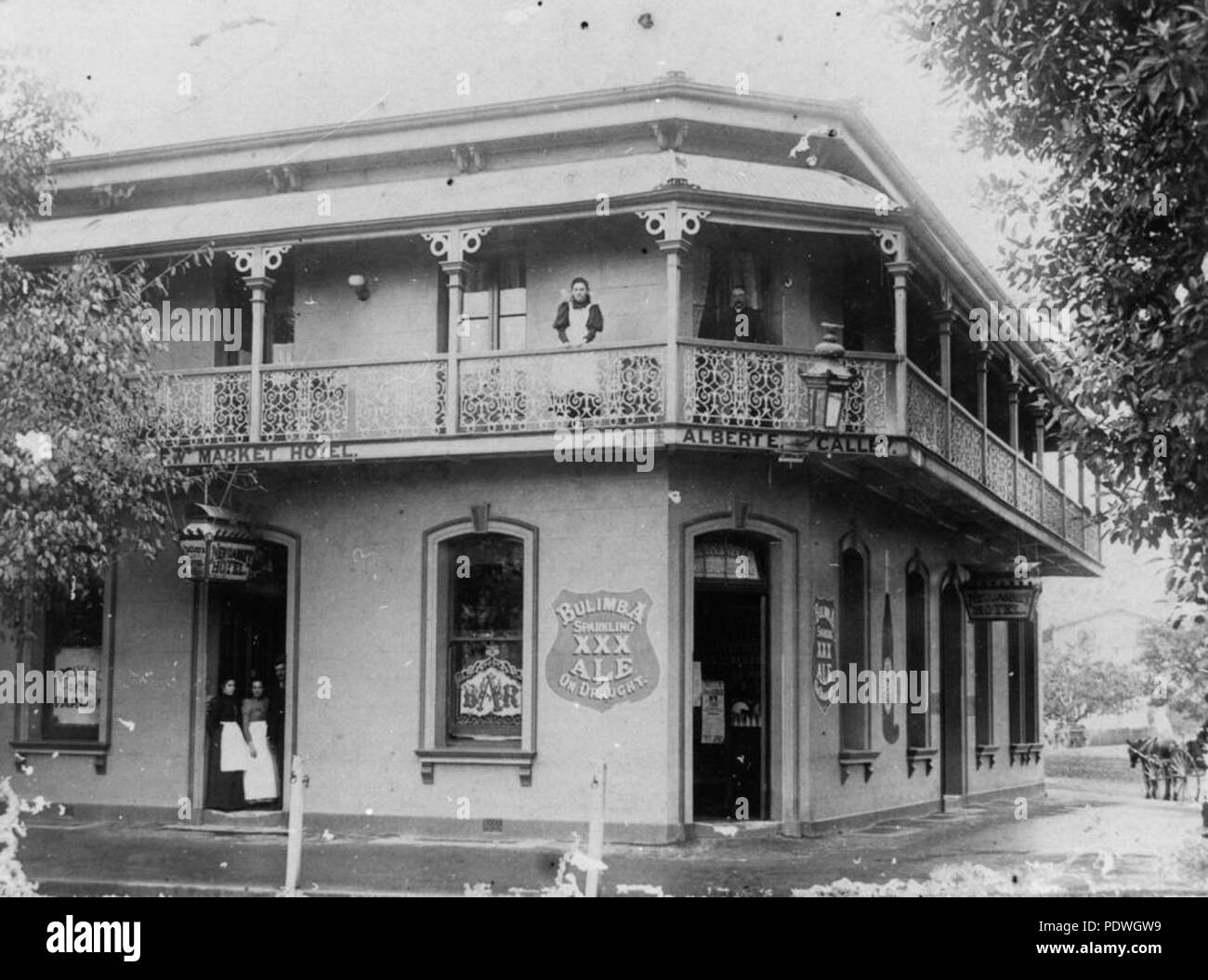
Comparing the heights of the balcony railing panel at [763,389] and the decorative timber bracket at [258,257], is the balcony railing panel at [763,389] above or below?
below

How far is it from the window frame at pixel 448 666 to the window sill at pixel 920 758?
6.14 meters

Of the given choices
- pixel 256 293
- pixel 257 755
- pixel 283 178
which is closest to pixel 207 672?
pixel 257 755

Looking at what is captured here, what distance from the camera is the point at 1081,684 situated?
2803 cm

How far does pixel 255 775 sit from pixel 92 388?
5.39 metres

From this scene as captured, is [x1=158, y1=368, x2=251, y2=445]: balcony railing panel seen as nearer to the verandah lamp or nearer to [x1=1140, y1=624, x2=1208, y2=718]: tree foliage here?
the verandah lamp

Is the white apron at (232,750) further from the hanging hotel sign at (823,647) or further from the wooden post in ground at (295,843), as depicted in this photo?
the hanging hotel sign at (823,647)

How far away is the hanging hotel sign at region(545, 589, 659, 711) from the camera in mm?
15281

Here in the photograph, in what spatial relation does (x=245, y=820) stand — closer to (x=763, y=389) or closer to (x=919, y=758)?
(x=763, y=389)

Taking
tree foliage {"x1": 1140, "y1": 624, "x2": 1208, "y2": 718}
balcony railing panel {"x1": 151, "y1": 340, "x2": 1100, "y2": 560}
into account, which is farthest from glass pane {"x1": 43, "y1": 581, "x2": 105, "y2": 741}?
tree foliage {"x1": 1140, "y1": 624, "x2": 1208, "y2": 718}

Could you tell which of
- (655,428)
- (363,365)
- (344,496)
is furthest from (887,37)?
(344,496)

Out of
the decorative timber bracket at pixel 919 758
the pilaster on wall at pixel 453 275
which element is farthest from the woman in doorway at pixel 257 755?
the decorative timber bracket at pixel 919 758

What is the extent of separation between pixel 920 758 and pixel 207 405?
1032 cm

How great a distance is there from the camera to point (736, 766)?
54.2 feet

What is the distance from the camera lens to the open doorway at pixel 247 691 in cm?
1681
